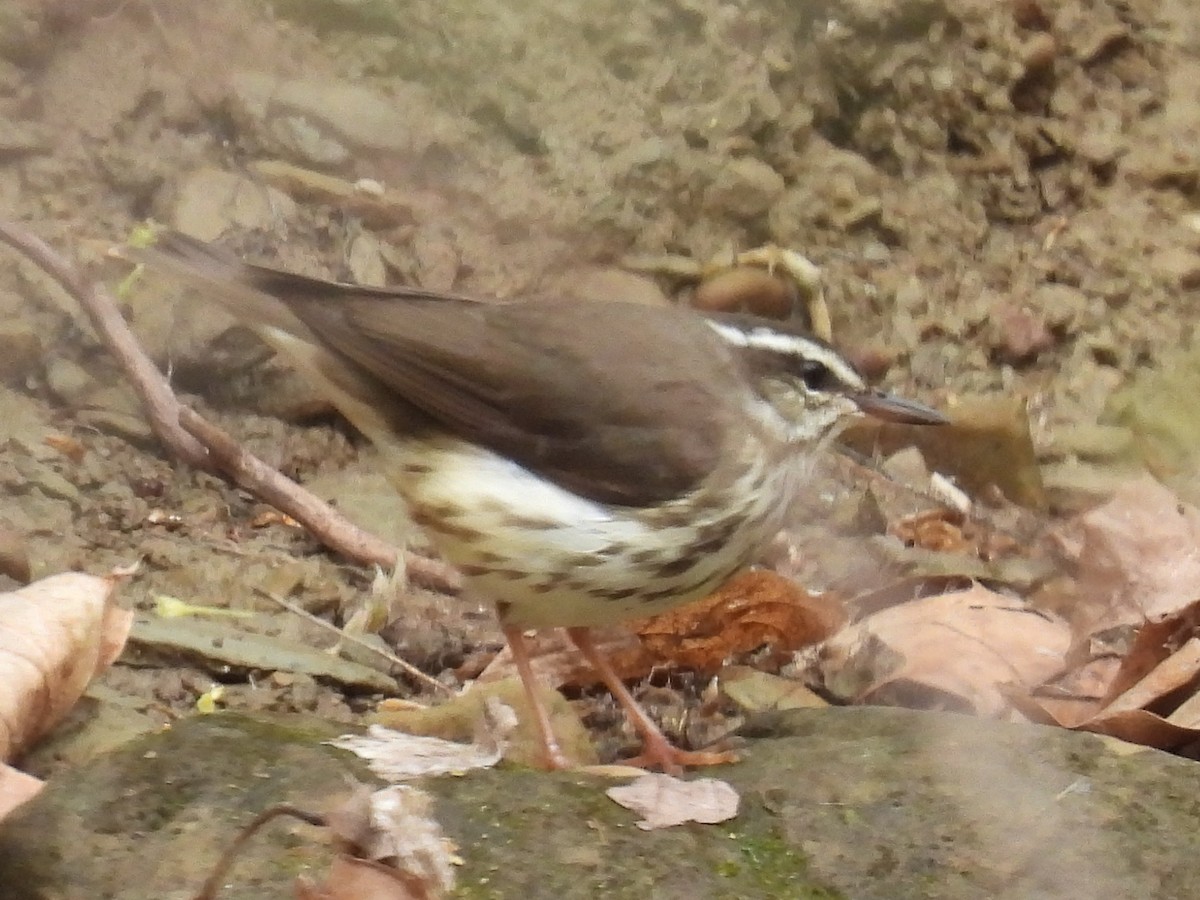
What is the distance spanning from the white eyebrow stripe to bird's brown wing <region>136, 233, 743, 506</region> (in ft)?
0.39

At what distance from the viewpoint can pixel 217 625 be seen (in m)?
3.04

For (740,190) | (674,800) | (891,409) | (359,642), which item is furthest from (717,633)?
(740,190)

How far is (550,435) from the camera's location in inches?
103

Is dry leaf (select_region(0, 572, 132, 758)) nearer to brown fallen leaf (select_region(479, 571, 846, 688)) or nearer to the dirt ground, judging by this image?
the dirt ground

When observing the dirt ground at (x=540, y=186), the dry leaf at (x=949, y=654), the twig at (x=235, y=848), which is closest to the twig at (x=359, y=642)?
the dirt ground at (x=540, y=186)

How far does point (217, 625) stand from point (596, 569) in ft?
3.00

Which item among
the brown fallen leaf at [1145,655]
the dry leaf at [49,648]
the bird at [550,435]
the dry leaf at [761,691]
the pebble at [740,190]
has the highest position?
the pebble at [740,190]

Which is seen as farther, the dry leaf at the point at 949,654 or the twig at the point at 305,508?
the twig at the point at 305,508

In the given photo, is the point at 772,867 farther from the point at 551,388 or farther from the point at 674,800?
the point at 551,388

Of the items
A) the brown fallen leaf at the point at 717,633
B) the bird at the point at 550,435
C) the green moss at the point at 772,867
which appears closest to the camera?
the green moss at the point at 772,867

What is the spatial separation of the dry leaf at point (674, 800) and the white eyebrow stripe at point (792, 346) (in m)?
0.88

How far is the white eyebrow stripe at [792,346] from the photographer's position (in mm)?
2832

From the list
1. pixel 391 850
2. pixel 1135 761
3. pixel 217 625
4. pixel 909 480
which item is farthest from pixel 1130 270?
pixel 391 850

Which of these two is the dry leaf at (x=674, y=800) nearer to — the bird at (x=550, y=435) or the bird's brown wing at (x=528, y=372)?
the bird at (x=550, y=435)
